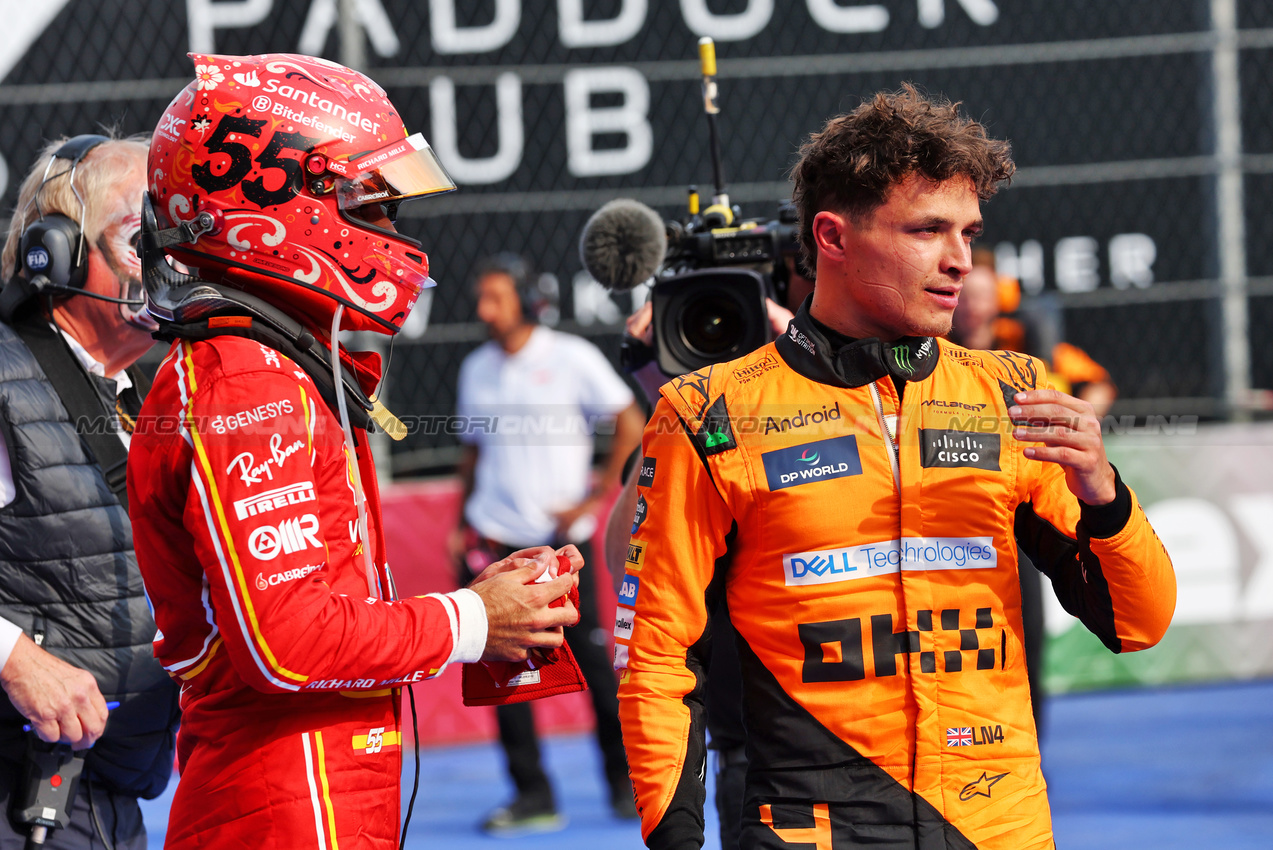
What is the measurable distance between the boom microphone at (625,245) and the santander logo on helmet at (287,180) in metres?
0.75

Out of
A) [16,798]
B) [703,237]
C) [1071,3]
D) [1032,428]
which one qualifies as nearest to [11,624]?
[16,798]

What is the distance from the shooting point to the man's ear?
205 cm

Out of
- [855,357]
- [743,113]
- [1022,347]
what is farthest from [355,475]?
[743,113]

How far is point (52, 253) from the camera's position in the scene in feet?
8.30

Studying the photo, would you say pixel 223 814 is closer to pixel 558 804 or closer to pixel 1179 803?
pixel 558 804

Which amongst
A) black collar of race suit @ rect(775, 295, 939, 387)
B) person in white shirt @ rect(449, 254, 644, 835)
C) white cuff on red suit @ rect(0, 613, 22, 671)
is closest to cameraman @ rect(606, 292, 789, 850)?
black collar of race suit @ rect(775, 295, 939, 387)

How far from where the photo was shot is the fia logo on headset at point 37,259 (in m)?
2.53

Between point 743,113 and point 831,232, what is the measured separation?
17.3 feet

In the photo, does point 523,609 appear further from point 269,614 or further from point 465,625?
point 269,614

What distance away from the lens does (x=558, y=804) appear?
5305 millimetres

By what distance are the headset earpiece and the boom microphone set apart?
104 centimetres

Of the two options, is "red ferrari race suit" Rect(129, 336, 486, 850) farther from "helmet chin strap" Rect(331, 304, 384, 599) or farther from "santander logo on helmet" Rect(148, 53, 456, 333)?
"santander logo on helmet" Rect(148, 53, 456, 333)

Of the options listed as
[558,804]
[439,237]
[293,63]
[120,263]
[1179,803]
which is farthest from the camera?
[439,237]

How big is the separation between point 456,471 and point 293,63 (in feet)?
16.8
